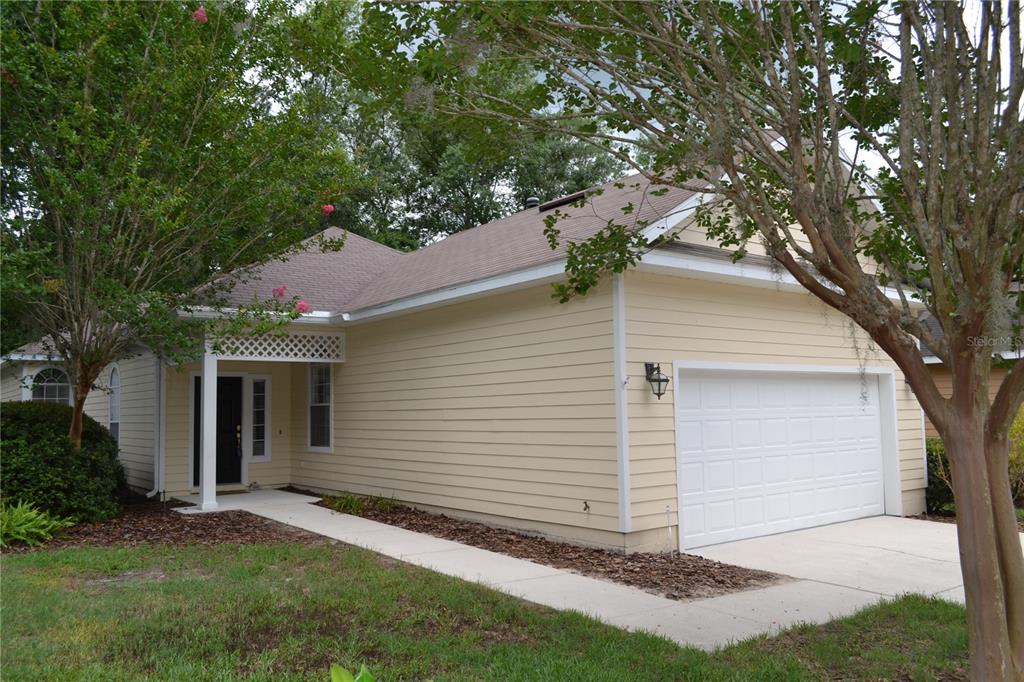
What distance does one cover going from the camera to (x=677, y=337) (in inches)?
341

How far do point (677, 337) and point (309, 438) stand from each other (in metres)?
7.48

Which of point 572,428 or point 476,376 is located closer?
point 572,428

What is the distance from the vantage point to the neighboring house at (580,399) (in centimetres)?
833

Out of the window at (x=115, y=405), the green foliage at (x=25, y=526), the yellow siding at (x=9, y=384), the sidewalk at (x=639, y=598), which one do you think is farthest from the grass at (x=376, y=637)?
the yellow siding at (x=9, y=384)

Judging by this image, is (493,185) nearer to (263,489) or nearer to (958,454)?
(263,489)

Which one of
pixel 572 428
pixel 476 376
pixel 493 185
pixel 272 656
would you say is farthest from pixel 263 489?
pixel 493 185

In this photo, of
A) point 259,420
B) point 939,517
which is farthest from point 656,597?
point 259,420

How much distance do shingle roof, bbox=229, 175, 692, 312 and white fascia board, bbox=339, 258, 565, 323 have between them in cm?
8

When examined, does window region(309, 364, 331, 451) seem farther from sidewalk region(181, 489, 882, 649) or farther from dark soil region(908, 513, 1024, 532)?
dark soil region(908, 513, 1024, 532)

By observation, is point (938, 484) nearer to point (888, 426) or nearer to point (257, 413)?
point (888, 426)

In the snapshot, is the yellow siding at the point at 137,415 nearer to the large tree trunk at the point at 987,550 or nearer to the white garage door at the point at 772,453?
the white garage door at the point at 772,453

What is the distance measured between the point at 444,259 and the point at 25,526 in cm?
679

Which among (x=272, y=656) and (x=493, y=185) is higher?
(x=493, y=185)

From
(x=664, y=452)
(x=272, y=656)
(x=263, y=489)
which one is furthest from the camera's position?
(x=263, y=489)
